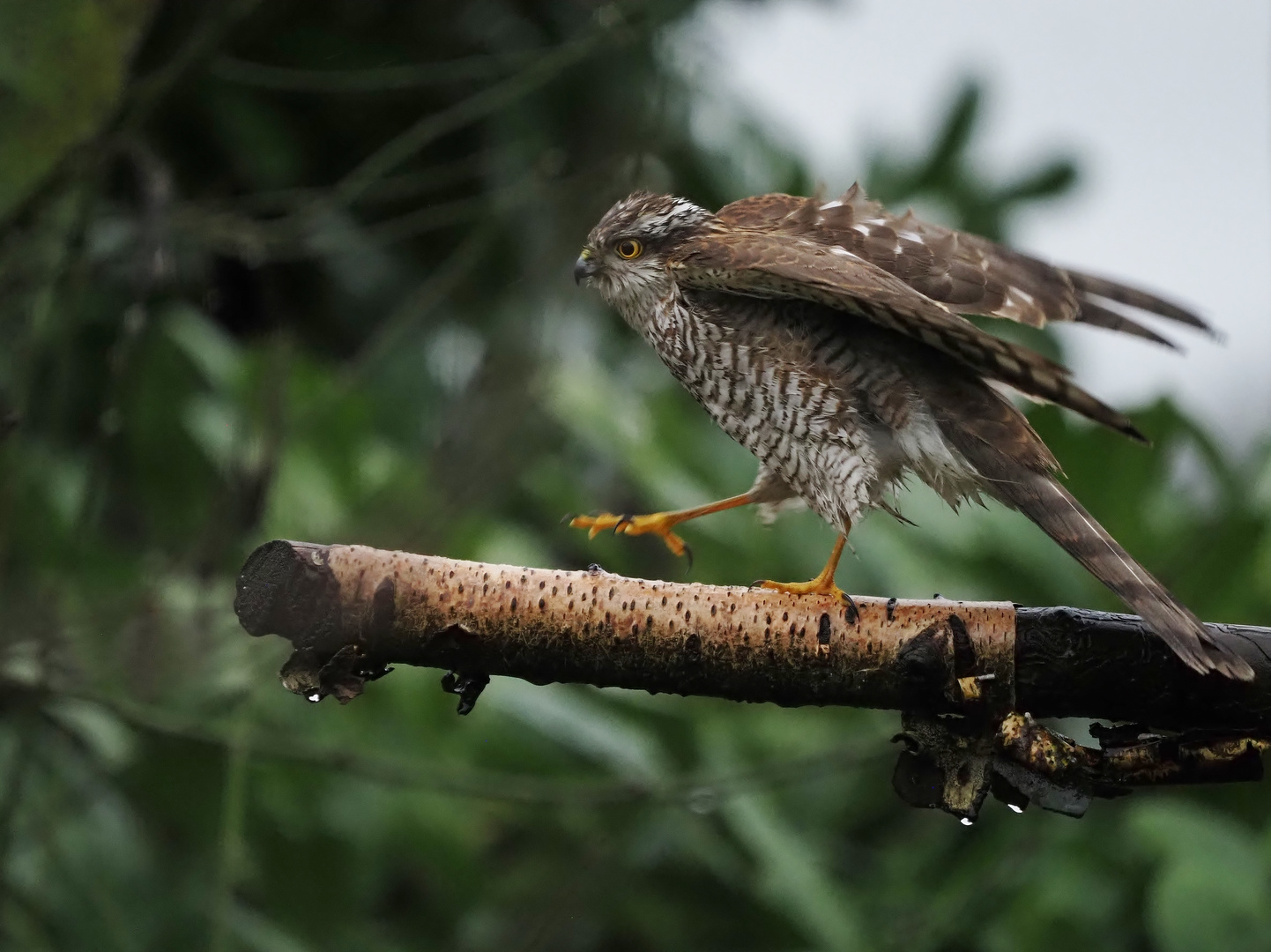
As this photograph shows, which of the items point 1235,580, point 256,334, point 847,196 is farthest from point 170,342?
point 1235,580

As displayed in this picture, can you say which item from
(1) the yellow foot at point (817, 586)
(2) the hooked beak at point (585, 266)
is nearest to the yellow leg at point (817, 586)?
(1) the yellow foot at point (817, 586)

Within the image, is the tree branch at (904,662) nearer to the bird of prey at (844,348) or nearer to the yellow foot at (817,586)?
the yellow foot at (817,586)

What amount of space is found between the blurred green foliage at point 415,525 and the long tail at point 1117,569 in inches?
33.9

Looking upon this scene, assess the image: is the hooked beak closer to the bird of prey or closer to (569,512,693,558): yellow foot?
the bird of prey

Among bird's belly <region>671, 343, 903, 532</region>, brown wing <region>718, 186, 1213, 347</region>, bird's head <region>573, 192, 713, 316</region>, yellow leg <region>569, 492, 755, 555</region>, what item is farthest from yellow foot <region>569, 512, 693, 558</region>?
brown wing <region>718, 186, 1213, 347</region>

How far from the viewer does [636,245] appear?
2.42 m

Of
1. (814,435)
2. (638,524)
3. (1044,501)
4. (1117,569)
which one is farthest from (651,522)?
(1117,569)

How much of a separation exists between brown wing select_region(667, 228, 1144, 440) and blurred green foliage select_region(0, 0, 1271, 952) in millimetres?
452

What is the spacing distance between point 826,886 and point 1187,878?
2.95 ft

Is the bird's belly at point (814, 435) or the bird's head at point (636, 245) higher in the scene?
the bird's head at point (636, 245)

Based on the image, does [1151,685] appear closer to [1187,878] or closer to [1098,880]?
[1187,878]

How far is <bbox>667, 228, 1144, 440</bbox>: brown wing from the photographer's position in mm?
1624

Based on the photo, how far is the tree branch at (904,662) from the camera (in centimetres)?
165

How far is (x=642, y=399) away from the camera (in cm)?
480
